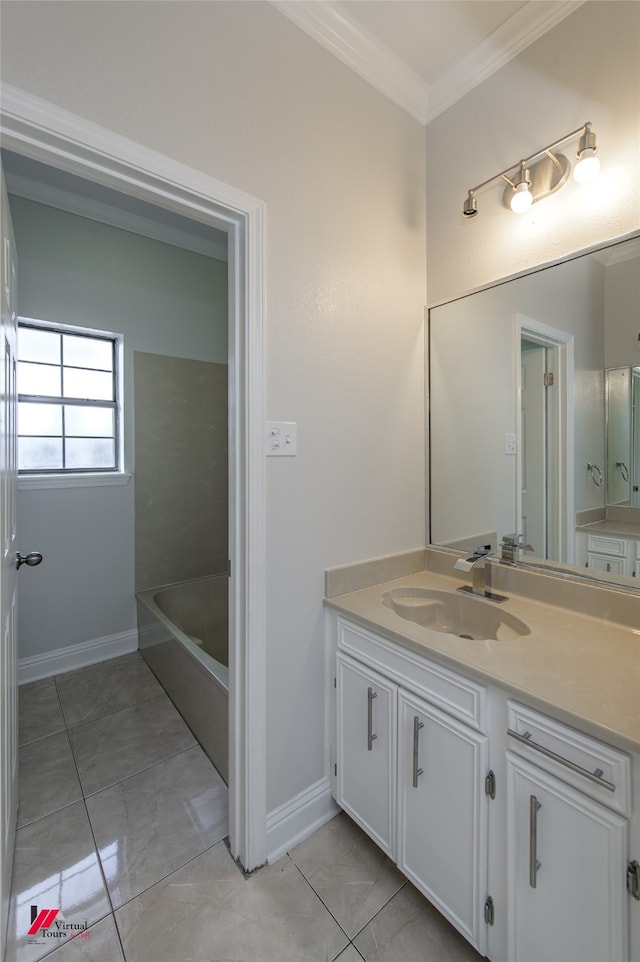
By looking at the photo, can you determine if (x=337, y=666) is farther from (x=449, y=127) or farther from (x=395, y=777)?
(x=449, y=127)

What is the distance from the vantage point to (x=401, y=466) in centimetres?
174

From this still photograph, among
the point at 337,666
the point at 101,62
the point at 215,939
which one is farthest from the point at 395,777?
the point at 101,62

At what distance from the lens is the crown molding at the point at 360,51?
4.43 ft

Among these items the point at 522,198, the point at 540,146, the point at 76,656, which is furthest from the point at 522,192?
the point at 76,656

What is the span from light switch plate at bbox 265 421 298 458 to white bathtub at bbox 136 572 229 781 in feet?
3.23

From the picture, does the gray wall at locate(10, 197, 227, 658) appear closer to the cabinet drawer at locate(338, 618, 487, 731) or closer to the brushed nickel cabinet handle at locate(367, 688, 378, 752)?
the cabinet drawer at locate(338, 618, 487, 731)

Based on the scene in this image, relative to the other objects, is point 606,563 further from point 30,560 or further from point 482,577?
point 30,560

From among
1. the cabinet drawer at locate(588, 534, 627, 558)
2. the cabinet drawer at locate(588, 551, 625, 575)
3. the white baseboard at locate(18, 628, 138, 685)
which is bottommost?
the white baseboard at locate(18, 628, 138, 685)

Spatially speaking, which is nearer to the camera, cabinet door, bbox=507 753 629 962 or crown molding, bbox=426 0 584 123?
cabinet door, bbox=507 753 629 962

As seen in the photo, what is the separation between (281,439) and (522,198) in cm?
118

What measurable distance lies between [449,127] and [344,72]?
497mm

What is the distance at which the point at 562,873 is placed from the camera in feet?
2.77

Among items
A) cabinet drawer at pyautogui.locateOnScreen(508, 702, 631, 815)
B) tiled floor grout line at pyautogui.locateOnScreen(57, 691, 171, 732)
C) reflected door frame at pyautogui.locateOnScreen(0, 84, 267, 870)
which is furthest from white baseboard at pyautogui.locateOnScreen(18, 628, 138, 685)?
cabinet drawer at pyautogui.locateOnScreen(508, 702, 631, 815)

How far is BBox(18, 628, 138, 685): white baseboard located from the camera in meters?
2.40
